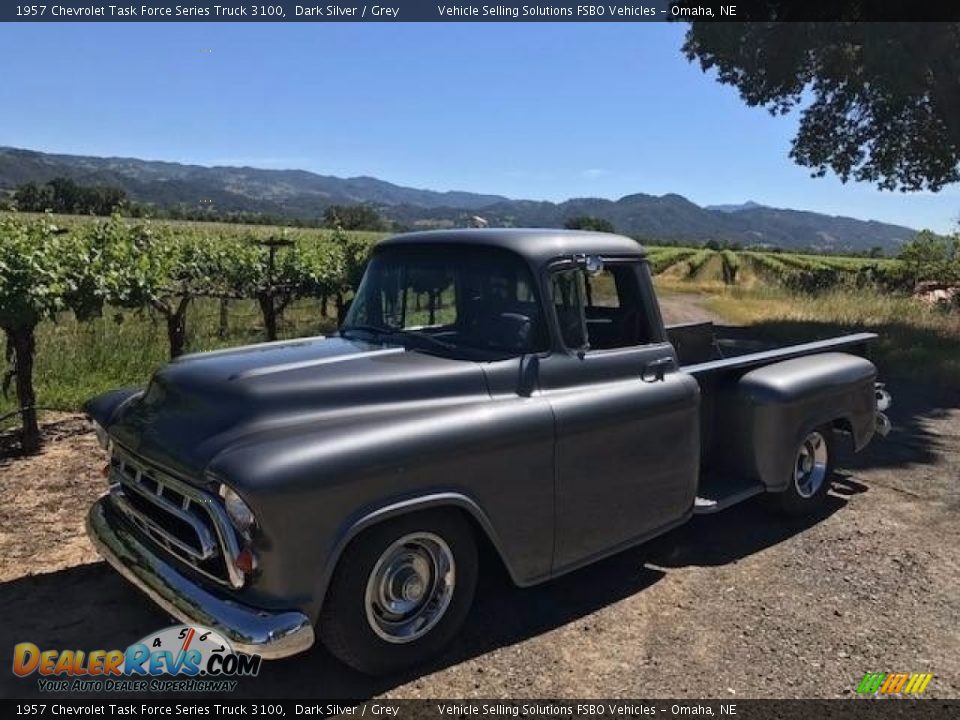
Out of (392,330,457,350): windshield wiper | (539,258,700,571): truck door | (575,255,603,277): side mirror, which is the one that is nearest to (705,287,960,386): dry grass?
(539,258,700,571): truck door

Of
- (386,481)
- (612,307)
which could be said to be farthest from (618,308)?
(386,481)

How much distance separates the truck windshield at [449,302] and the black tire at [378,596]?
38.7 inches

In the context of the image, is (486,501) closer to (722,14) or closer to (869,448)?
(869,448)

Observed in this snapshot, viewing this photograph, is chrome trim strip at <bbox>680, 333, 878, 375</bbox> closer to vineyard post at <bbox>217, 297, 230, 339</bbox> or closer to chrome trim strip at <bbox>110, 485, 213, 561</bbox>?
chrome trim strip at <bbox>110, 485, 213, 561</bbox>

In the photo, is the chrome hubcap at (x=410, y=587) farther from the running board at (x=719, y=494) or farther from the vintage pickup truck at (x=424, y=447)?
the running board at (x=719, y=494)

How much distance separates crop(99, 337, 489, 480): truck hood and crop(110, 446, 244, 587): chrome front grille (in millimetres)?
88

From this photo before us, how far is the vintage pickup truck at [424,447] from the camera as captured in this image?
A: 9.09 feet

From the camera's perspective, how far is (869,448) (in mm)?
7211

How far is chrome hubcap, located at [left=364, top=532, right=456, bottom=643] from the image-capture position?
3.06m

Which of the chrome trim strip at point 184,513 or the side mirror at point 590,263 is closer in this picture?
the chrome trim strip at point 184,513

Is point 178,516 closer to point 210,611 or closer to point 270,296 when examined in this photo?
point 210,611

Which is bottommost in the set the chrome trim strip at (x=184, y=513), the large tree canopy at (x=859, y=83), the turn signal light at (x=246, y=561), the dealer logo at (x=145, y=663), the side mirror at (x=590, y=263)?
the dealer logo at (x=145, y=663)

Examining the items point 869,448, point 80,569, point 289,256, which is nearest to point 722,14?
point 289,256

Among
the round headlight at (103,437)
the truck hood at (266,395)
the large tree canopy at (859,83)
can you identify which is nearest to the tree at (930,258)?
the large tree canopy at (859,83)
